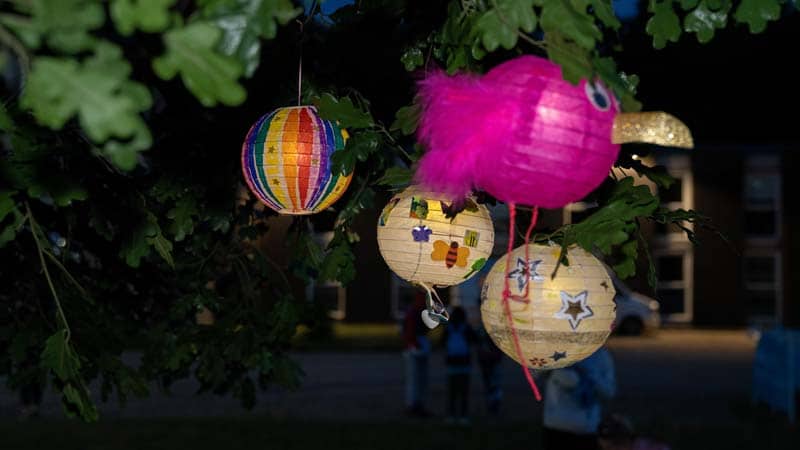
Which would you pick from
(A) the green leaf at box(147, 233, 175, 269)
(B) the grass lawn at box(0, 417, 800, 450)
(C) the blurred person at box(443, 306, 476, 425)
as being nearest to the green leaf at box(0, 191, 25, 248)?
(A) the green leaf at box(147, 233, 175, 269)

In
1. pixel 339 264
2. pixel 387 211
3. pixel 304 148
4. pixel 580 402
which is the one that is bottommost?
pixel 580 402

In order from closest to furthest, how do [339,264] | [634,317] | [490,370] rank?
[339,264], [490,370], [634,317]

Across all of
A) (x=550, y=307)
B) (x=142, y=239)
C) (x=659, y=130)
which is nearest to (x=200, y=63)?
(x=659, y=130)

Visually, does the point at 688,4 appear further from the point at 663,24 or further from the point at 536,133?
the point at 536,133

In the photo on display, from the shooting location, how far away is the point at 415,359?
1402 cm

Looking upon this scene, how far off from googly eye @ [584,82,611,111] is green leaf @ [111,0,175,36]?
4.63ft

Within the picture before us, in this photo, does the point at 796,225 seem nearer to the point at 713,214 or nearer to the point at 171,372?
the point at 713,214

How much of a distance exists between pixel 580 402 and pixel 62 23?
642 centimetres

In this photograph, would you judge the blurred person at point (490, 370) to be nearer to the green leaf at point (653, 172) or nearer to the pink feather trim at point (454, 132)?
the green leaf at point (653, 172)

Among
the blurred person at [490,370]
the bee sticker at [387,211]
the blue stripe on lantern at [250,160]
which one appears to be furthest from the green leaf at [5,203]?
the blurred person at [490,370]

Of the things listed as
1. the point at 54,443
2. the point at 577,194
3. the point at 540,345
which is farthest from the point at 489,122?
the point at 54,443

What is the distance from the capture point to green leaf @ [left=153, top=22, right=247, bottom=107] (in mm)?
2248

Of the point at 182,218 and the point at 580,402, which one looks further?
the point at 580,402

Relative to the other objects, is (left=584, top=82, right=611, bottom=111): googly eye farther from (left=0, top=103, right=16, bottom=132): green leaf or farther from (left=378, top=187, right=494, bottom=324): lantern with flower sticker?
(left=0, top=103, right=16, bottom=132): green leaf
